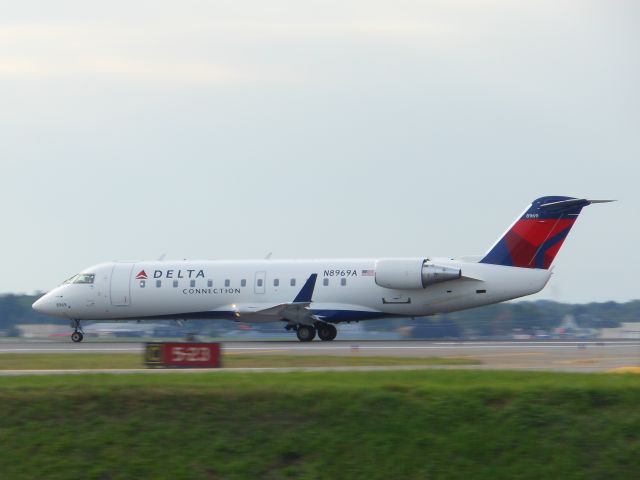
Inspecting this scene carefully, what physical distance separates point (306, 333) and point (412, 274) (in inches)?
232

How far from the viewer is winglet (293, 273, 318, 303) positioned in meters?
45.7

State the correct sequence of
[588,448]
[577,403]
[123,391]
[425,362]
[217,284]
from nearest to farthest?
[588,448], [577,403], [123,391], [425,362], [217,284]

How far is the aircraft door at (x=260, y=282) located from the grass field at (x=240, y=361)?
12.4 metres

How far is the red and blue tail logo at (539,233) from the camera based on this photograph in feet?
145

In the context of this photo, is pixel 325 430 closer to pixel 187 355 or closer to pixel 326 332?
pixel 187 355

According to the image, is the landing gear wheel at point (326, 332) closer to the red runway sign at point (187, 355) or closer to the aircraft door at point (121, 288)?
the aircraft door at point (121, 288)

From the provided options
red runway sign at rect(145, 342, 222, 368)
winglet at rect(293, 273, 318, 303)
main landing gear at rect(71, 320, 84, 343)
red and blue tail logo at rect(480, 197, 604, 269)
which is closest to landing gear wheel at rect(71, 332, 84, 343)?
main landing gear at rect(71, 320, 84, 343)

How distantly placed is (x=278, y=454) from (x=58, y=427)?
404 cm

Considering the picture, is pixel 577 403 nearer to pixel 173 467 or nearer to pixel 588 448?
pixel 588 448

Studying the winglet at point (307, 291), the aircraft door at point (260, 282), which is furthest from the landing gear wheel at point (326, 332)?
the aircraft door at point (260, 282)

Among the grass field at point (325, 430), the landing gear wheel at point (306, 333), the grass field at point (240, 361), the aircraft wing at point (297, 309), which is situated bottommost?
the grass field at point (325, 430)

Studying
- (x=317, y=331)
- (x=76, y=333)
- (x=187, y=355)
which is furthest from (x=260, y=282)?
(x=187, y=355)

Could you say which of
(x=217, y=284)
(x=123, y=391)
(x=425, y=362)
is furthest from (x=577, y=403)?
(x=217, y=284)

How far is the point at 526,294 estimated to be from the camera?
4456cm
